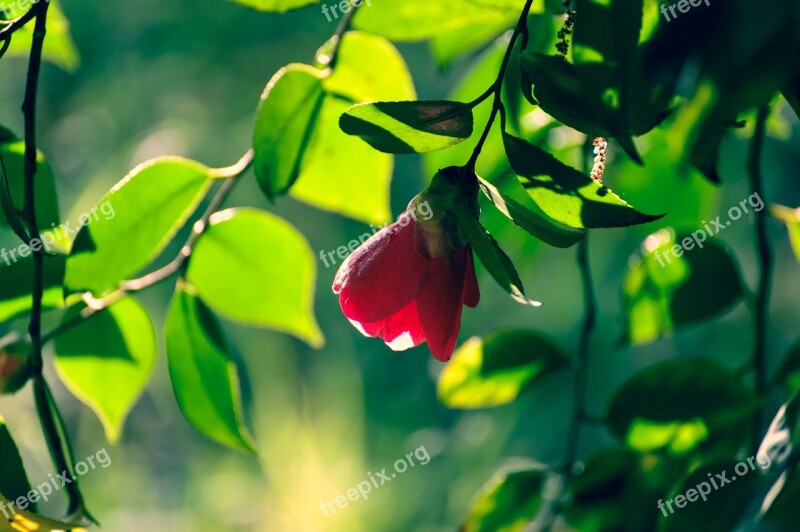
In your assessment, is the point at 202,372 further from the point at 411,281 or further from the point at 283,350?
the point at 283,350

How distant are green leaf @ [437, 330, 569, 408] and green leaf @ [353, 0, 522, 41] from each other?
0.13 metres

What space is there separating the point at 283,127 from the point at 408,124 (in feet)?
0.27

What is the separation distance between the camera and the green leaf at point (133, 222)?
24cm

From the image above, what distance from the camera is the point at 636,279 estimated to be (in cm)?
33

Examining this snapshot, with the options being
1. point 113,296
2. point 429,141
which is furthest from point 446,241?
point 113,296

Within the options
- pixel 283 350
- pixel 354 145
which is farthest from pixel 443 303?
pixel 283 350

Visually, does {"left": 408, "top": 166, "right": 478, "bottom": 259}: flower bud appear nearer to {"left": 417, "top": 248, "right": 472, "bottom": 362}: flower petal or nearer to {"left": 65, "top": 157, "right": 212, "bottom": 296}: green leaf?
{"left": 417, "top": 248, "right": 472, "bottom": 362}: flower petal

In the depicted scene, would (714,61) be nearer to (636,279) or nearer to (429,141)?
(429,141)

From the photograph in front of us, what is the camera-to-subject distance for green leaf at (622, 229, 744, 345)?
A: 323 millimetres

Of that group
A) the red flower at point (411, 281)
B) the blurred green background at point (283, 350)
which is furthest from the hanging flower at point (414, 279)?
the blurred green background at point (283, 350)

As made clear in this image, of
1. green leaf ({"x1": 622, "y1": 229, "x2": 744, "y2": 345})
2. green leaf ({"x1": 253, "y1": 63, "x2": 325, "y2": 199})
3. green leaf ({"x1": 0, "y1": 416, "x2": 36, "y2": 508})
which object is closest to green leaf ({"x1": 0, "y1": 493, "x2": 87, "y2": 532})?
green leaf ({"x1": 0, "y1": 416, "x2": 36, "y2": 508})

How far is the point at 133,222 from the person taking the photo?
0.26m

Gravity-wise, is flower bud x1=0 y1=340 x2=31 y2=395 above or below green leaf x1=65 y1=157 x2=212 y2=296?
below

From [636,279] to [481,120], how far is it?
0.09 meters
